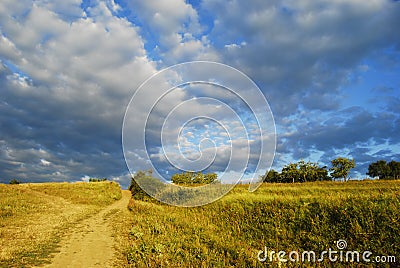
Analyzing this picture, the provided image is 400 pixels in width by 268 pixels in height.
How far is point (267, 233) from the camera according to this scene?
48.7 ft

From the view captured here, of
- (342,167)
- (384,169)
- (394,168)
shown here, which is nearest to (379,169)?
(384,169)

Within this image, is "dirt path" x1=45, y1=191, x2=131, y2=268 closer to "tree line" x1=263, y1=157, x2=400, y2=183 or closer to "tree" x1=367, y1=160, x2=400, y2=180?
"tree line" x1=263, y1=157, x2=400, y2=183

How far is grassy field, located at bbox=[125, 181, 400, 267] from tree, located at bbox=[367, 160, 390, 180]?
4114 inches

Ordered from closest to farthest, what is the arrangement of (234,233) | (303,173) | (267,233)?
1. (267,233)
2. (234,233)
3. (303,173)

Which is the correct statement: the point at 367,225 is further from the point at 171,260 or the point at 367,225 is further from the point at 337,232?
the point at 171,260

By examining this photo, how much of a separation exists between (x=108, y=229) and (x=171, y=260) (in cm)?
782

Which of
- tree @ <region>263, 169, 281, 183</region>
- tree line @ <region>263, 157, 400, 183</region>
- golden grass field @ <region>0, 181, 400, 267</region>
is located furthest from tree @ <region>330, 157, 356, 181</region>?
golden grass field @ <region>0, 181, 400, 267</region>

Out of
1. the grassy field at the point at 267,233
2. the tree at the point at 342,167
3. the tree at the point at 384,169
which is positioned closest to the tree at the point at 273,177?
the tree at the point at 342,167

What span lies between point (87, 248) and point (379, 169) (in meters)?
119

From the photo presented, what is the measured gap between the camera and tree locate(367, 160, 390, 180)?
10050 cm

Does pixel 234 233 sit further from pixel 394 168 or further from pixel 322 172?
pixel 394 168

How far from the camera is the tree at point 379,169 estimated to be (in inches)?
3957

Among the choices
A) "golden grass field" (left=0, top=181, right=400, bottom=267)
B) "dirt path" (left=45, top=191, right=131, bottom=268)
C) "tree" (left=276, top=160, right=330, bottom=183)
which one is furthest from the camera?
"tree" (left=276, top=160, right=330, bottom=183)

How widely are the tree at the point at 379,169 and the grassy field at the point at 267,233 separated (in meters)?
105
